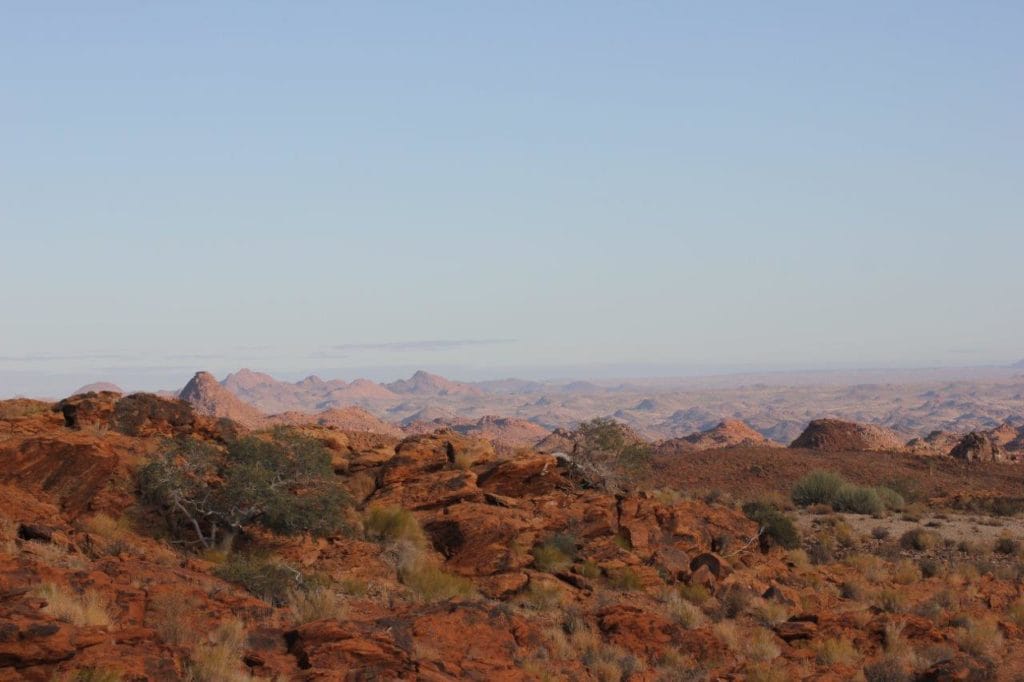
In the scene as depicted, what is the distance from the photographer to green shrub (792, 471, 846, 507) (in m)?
34.6

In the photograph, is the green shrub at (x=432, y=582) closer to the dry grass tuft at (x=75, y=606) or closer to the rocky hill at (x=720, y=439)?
the dry grass tuft at (x=75, y=606)

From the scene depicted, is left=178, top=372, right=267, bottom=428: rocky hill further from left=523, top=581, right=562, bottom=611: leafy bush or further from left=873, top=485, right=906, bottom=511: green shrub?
left=523, top=581, right=562, bottom=611: leafy bush

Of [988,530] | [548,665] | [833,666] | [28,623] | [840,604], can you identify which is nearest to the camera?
[28,623]

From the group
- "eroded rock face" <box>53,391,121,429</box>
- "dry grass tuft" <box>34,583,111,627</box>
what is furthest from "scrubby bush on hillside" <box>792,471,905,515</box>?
"dry grass tuft" <box>34,583,111,627</box>

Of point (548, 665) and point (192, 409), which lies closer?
point (548, 665)

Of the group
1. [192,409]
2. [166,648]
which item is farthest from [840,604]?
[192,409]

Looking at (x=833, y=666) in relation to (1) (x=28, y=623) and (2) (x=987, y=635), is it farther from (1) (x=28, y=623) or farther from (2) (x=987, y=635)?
(1) (x=28, y=623)

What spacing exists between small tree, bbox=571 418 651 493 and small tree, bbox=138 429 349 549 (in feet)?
29.6

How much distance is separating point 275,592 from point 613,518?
1067cm

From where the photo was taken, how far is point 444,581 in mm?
18047

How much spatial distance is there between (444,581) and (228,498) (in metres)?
5.55

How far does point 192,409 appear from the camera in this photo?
2820cm

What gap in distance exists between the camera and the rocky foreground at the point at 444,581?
11773 millimetres

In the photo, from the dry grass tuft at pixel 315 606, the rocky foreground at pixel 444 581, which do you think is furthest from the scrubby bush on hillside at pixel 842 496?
the dry grass tuft at pixel 315 606
